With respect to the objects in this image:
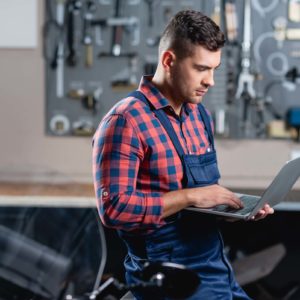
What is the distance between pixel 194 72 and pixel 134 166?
0.25m

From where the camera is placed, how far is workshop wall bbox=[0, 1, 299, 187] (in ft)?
10.1

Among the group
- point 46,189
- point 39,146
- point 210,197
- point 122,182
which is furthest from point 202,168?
point 39,146

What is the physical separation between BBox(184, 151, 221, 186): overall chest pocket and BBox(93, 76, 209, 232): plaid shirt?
1.0 inches

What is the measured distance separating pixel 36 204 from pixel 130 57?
854mm

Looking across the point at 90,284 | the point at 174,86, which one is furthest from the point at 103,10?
the point at 174,86

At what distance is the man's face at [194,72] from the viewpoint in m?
1.42

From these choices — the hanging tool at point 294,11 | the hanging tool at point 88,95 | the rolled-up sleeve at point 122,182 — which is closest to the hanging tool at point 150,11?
the hanging tool at point 88,95

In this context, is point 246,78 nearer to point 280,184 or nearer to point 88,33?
point 88,33

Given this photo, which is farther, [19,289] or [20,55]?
[20,55]

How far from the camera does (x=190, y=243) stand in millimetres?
1484

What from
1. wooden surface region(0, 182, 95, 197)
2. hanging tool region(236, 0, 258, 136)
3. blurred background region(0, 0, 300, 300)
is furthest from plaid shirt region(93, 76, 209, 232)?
hanging tool region(236, 0, 258, 136)

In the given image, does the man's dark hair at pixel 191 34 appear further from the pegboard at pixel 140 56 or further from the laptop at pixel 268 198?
the pegboard at pixel 140 56

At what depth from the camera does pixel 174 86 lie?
4.86ft

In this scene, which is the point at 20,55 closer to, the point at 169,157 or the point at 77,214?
the point at 77,214
